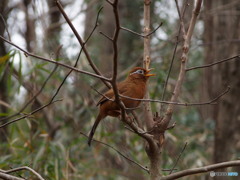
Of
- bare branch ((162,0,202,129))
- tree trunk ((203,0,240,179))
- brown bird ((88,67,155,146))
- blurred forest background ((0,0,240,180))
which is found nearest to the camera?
bare branch ((162,0,202,129))

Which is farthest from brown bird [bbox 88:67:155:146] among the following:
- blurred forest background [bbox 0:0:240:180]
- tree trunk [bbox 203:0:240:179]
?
tree trunk [bbox 203:0:240:179]

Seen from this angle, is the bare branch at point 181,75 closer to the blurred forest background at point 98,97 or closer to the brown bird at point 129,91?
the brown bird at point 129,91

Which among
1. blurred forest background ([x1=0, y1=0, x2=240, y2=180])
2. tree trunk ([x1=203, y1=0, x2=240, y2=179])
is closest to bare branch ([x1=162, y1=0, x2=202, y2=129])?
blurred forest background ([x1=0, y1=0, x2=240, y2=180])

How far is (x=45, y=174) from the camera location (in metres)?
4.92

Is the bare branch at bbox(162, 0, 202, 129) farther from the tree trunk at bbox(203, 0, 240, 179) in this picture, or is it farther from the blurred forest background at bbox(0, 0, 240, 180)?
the tree trunk at bbox(203, 0, 240, 179)

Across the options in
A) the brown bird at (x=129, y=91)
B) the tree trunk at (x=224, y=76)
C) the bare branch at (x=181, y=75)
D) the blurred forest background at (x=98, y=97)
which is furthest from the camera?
the tree trunk at (x=224, y=76)

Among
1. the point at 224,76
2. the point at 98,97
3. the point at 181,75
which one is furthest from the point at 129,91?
the point at 224,76

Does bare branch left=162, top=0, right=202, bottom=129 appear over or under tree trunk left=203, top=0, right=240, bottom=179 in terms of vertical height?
under

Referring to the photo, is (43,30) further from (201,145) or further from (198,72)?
(198,72)

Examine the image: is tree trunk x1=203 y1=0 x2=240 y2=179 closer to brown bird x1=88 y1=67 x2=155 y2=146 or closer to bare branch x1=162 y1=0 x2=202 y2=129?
brown bird x1=88 y1=67 x2=155 y2=146

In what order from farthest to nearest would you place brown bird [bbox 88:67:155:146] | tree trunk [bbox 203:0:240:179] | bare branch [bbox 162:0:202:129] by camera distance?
1. tree trunk [bbox 203:0:240:179]
2. brown bird [bbox 88:67:155:146]
3. bare branch [bbox 162:0:202:129]

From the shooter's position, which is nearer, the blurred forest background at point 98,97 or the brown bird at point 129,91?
the brown bird at point 129,91

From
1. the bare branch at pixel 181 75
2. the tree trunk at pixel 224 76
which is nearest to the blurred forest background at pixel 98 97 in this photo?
the tree trunk at pixel 224 76

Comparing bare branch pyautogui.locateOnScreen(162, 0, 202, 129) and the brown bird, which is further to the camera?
the brown bird
